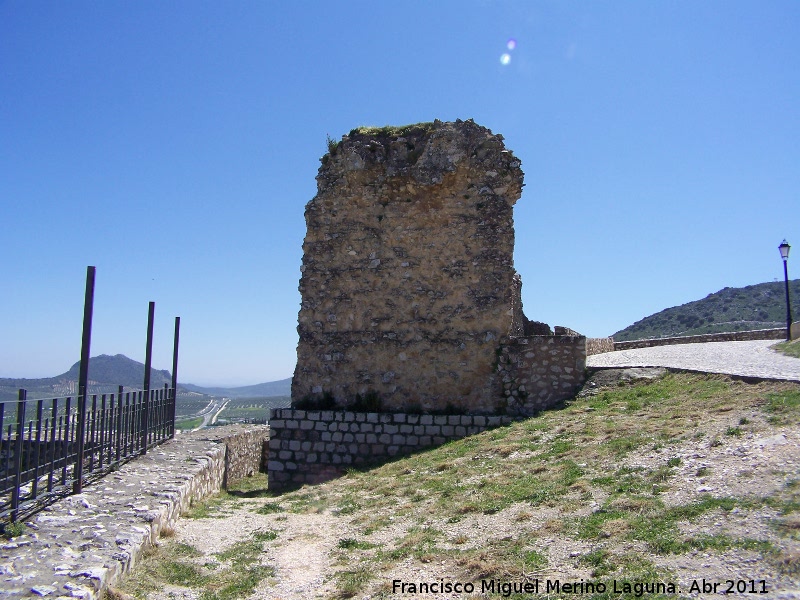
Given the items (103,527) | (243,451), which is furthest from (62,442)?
(243,451)

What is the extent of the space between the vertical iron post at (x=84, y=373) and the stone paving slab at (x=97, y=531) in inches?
14.4

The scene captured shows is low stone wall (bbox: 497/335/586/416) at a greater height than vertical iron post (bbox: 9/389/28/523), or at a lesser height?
greater

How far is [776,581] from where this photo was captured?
432 centimetres

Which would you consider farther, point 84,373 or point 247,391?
point 247,391

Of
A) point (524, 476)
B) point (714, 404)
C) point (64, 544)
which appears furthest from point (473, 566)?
point (714, 404)

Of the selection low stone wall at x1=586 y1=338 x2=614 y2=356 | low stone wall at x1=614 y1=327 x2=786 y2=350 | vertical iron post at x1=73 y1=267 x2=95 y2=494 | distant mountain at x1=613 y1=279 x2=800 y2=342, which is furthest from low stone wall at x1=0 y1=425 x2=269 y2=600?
distant mountain at x1=613 y1=279 x2=800 y2=342

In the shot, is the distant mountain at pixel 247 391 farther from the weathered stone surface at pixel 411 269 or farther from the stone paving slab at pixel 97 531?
the stone paving slab at pixel 97 531

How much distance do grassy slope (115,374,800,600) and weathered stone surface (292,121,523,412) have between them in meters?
2.16

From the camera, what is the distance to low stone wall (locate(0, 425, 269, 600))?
4.95 meters

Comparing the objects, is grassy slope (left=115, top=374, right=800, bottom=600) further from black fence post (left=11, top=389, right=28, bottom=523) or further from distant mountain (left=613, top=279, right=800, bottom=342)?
distant mountain (left=613, top=279, right=800, bottom=342)

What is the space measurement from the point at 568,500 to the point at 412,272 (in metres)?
8.05

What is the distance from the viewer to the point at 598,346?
81.2 ft

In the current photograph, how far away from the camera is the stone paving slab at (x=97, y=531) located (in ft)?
16.2

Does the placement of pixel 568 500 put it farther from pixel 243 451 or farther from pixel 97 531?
pixel 243 451
